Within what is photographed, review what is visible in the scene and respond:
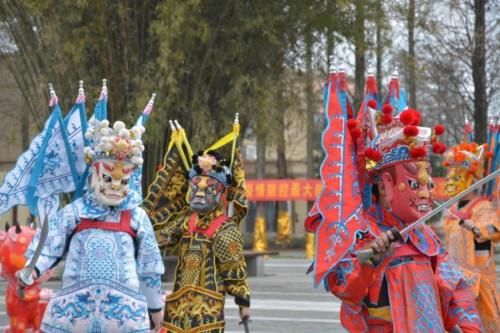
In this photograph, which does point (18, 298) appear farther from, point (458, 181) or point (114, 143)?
point (458, 181)

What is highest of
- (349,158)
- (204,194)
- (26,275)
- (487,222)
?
(349,158)

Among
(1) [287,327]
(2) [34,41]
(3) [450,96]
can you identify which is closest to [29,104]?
(2) [34,41]

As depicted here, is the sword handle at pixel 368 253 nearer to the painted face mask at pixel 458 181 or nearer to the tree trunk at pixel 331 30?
the painted face mask at pixel 458 181

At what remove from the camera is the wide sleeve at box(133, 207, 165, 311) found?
6.23m

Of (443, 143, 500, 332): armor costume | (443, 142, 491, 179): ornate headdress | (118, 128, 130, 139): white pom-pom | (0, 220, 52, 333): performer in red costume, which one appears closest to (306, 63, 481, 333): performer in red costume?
(118, 128, 130, 139): white pom-pom

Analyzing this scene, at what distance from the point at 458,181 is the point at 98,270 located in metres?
4.73

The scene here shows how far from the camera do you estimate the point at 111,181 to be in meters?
6.23

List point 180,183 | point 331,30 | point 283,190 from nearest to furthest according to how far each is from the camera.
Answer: point 180,183, point 331,30, point 283,190

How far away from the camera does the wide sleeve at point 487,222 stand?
957 centimetres

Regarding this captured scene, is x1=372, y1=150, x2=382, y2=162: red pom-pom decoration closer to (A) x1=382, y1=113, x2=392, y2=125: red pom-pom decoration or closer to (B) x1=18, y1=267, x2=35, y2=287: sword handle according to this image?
(A) x1=382, y1=113, x2=392, y2=125: red pom-pom decoration

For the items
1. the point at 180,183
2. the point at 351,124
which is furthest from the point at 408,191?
the point at 180,183

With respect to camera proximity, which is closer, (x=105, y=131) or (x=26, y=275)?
(x=26, y=275)

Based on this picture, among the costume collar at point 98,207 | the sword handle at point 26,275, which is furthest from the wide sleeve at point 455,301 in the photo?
the sword handle at point 26,275

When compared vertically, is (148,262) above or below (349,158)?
below
